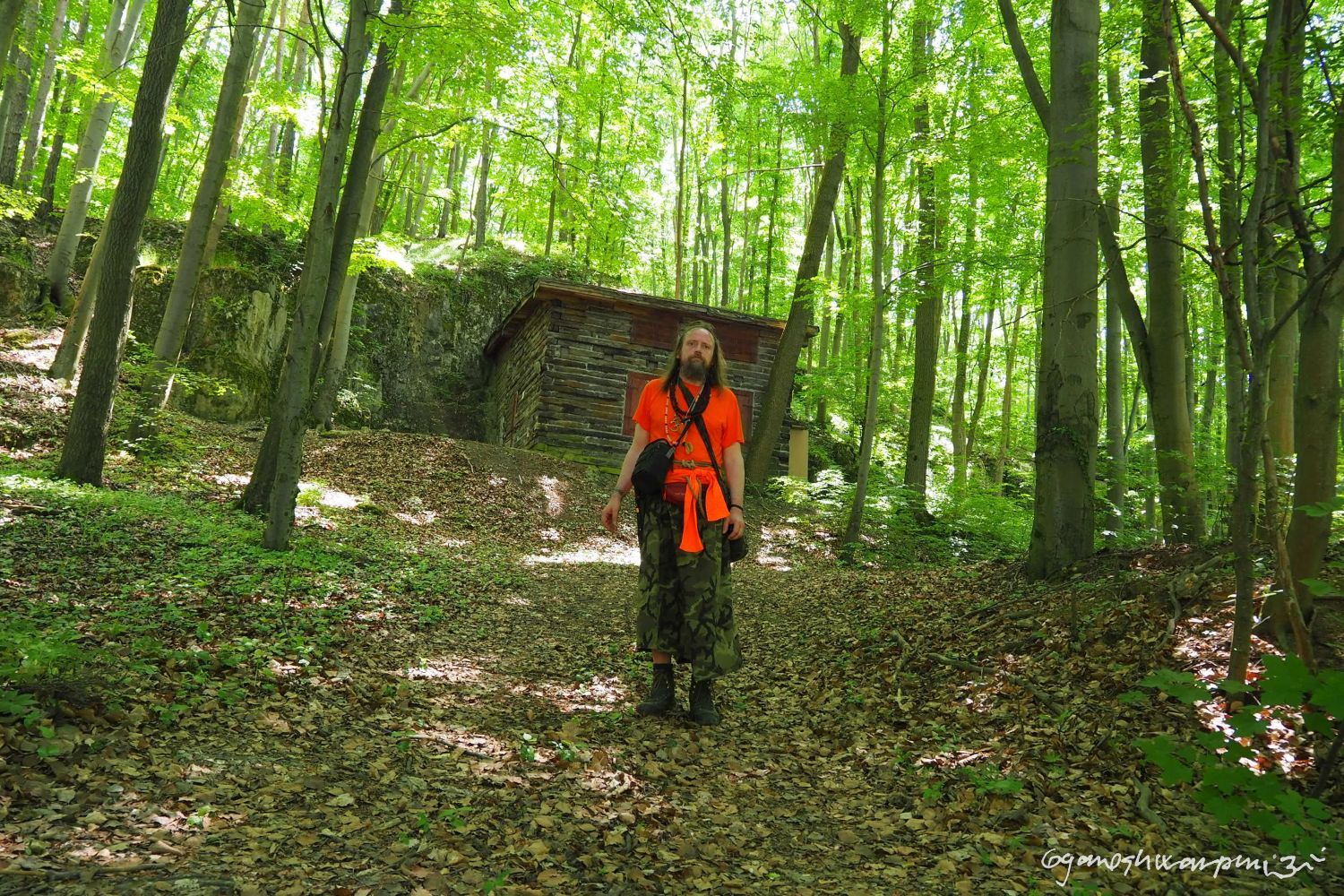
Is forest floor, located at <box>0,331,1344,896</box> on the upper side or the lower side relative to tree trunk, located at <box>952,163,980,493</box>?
lower

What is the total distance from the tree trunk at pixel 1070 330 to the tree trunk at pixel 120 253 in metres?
8.57

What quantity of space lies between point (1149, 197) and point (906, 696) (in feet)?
13.0

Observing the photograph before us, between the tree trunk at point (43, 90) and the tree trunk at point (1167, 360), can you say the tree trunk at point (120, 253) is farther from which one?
the tree trunk at point (1167, 360)

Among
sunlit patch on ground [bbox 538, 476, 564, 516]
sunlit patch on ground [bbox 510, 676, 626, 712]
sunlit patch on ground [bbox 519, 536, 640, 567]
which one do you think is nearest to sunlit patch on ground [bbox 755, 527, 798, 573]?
sunlit patch on ground [bbox 519, 536, 640, 567]

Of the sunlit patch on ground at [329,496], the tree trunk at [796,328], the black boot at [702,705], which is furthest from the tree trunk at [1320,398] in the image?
the sunlit patch on ground at [329,496]

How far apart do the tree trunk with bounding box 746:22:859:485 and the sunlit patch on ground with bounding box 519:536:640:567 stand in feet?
12.4

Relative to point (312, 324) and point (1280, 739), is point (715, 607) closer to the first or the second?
point (1280, 739)

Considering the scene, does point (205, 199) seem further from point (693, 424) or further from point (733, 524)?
point (733, 524)

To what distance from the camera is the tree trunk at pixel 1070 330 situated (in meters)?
6.04

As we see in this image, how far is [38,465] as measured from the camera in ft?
27.9

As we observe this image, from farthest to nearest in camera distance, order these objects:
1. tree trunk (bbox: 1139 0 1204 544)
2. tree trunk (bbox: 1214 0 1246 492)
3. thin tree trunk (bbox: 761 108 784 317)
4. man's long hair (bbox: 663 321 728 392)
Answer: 1. thin tree trunk (bbox: 761 108 784 317)
2. tree trunk (bbox: 1139 0 1204 544)
3. man's long hair (bbox: 663 321 728 392)
4. tree trunk (bbox: 1214 0 1246 492)

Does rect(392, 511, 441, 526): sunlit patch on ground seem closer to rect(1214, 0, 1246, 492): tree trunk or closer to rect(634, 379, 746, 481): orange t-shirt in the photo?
rect(634, 379, 746, 481): orange t-shirt

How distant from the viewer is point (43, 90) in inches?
608

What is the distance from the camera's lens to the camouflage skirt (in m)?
4.11
